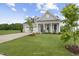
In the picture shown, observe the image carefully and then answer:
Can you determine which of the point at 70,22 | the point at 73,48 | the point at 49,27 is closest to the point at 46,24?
the point at 49,27

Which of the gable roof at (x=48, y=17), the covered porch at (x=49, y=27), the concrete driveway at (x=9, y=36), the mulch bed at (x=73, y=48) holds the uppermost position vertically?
the gable roof at (x=48, y=17)

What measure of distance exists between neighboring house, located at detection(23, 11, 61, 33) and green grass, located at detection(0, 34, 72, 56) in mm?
94

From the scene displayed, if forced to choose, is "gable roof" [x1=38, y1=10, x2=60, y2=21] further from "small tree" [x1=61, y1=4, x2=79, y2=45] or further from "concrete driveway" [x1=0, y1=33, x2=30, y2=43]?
"concrete driveway" [x1=0, y1=33, x2=30, y2=43]

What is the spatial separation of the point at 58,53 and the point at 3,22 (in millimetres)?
947

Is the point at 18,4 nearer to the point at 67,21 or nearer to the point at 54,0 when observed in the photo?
the point at 54,0

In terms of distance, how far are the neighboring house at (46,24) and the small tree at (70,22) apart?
0.40 feet

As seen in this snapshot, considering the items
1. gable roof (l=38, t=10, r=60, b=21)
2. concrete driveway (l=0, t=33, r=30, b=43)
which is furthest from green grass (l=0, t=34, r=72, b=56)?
gable roof (l=38, t=10, r=60, b=21)

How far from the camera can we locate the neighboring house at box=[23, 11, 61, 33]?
3.76m

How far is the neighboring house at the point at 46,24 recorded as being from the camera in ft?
12.3

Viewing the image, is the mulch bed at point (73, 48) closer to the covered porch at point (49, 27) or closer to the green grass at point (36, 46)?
the green grass at point (36, 46)

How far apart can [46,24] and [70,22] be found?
0.36 m

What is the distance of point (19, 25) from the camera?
12.6 ft

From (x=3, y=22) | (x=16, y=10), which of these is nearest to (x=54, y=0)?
(x=16, y=10)

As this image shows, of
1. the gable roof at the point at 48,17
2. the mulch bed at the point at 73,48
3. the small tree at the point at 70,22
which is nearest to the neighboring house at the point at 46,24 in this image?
the gable roof at the point at 48,17
